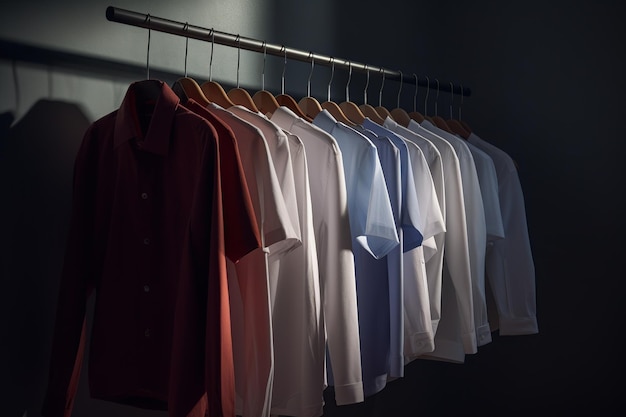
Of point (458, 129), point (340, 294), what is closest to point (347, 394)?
point (340, 294)

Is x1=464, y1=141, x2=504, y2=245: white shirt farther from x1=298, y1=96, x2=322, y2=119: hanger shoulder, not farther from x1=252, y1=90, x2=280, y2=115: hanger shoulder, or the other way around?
x1=252, y1=90, x2=280, y2=115: hanger shoulder

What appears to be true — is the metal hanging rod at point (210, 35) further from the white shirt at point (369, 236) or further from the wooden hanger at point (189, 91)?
the white shirt at point (369, 236)

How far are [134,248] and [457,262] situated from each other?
1043 millimetres

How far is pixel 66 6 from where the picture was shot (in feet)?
5.57

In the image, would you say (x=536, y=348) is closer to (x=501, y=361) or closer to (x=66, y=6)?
(x=501, y=361)

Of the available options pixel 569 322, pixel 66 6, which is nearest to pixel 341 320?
pixel 66 6

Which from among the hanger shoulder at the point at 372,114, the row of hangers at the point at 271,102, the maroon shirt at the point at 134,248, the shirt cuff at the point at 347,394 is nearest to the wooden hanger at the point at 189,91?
the row of hangers at the point at 271,102

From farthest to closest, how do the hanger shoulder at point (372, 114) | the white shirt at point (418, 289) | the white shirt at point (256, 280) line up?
1. the hanger shoulder at point (372, 114)
2. the white shirt at point (418, 289)
3. the white shirt at point (256, 280)

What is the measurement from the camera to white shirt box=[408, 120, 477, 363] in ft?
6.98

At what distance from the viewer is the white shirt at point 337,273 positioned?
1694mm

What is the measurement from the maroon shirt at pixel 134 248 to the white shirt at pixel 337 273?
30cm

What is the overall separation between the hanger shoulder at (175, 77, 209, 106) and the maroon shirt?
120 millimetres

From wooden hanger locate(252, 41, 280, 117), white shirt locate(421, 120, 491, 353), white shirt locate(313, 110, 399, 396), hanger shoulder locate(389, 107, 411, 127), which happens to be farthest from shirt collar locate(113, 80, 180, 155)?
white shirt locate(421, 120, 491, 353)

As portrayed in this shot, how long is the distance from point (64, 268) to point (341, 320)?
67 centimetres
